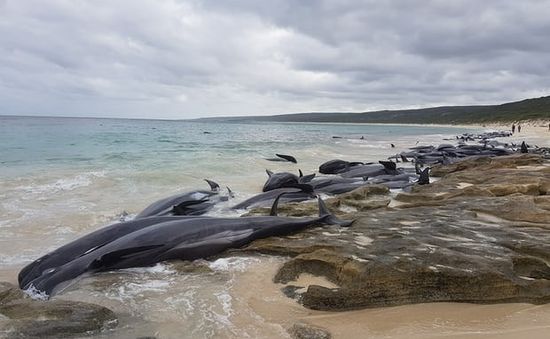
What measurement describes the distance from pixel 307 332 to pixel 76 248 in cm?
385

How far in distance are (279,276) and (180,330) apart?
59.0 inches

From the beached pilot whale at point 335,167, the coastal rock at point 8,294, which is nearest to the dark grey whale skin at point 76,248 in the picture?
the coastal rock at point 8,294

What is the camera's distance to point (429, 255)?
16.7 feet

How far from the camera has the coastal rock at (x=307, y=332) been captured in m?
3.84

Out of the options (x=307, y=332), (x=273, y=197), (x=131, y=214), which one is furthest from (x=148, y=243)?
(x=273, y=197)

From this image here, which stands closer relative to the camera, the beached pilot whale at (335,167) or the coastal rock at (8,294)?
the coastal rock at (8,294)

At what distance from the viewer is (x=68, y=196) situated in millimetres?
12445

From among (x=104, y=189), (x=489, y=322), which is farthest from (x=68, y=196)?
(x=489, y=322)

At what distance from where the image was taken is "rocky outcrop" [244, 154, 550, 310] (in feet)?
14.8

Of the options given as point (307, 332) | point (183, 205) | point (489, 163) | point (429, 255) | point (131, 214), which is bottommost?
point (131, 214)

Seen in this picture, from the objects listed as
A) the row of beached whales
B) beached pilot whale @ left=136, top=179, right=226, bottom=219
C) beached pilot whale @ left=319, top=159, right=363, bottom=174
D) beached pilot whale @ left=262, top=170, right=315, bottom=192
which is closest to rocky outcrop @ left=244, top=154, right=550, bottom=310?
the row of beached whales

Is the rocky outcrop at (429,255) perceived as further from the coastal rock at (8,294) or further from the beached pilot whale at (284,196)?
the coastal rock at (8,294)

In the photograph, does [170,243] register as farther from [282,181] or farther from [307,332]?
[282,181]

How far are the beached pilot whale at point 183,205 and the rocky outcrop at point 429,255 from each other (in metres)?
3.08
